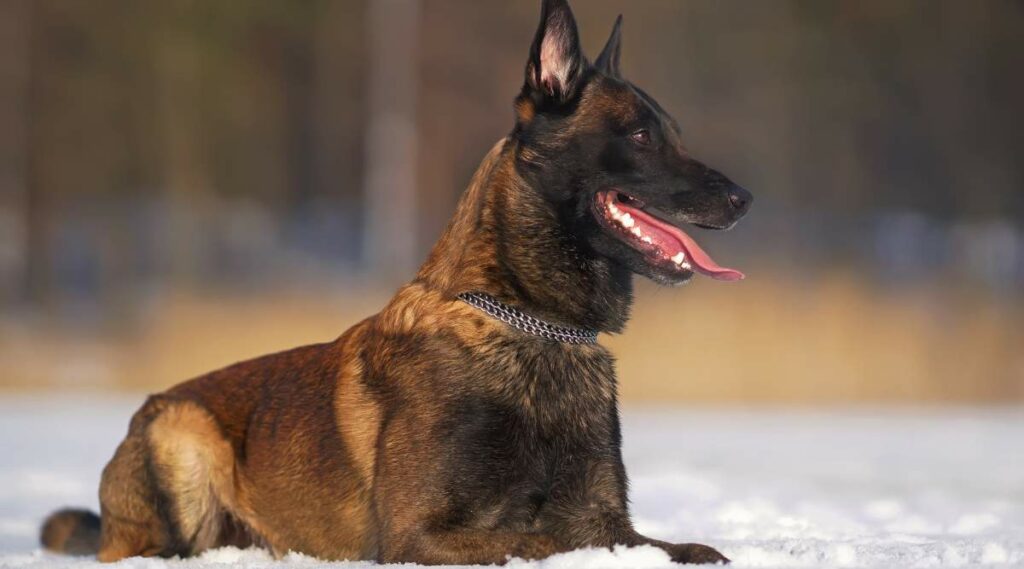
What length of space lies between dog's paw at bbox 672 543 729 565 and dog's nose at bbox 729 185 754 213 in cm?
111

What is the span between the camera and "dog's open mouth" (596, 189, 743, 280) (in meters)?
4.30

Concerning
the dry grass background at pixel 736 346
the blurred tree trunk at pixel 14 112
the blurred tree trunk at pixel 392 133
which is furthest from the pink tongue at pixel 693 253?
the blurred tree trunk at pixel 14 112

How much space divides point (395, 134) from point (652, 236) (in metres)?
17.9

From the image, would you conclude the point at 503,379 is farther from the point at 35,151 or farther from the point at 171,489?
the point at 35,151

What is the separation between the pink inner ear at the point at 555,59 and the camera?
14.4ft

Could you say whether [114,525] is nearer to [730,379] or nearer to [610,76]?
[610,76]

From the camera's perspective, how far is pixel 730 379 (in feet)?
46.8

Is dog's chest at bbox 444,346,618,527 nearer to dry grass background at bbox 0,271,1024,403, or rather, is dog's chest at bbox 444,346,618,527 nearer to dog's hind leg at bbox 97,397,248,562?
dog's hind leg at bbox 97,397,248,562

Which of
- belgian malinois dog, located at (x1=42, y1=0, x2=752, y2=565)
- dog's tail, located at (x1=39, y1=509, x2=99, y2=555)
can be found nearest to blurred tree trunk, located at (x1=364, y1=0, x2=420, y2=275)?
dog's tail, located at (x1=39, y1=509, x2=99, y2=555)

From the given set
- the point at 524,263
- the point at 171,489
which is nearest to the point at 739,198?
the point at 524,263

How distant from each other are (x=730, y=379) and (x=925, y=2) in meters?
12.6

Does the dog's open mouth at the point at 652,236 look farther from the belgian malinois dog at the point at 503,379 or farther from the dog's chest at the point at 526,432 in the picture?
the dog's chest at the point at 526,432

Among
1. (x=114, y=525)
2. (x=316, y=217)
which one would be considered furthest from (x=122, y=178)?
(x=114, y=525)

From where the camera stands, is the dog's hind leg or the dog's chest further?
the dog's hind leg
